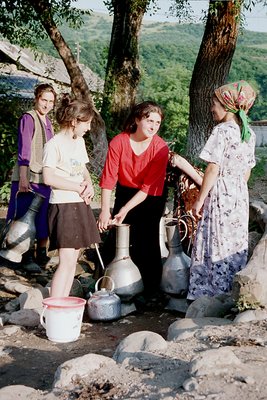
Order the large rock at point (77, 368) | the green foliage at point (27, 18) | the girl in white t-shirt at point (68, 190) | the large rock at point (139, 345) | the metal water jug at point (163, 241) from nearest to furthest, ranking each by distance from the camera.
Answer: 1. the large rock at point (77, 368)
2. the large rock at point (139, 345)
3. the girl in white t-shirt at point (68, 190)
4. the metal water jug at point (163, 241)
5. the green foliage at point (27, 18)

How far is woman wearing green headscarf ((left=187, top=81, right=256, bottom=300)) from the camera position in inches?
226

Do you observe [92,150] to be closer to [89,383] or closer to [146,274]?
[146,274]

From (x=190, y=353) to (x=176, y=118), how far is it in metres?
49.4

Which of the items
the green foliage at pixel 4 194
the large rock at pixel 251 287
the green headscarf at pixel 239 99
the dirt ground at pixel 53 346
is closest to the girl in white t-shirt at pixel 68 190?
the dirt ground at pixel 53 346

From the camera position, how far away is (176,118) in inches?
2088

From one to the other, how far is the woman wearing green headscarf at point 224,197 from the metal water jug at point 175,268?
22cm

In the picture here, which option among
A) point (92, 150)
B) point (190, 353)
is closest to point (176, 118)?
point (92, 150)

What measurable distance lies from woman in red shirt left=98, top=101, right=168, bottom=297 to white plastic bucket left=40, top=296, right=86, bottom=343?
3.59 feet

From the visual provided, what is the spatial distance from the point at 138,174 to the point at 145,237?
0.61 meters

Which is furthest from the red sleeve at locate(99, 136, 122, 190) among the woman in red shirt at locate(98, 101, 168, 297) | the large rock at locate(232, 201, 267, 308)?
the large rock at locate(232, 201, 267, 308)

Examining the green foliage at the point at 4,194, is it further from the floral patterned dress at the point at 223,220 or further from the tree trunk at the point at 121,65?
the floral patterned dress at the point at 223,220

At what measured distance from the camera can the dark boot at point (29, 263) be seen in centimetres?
768

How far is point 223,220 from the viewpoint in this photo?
592 cm

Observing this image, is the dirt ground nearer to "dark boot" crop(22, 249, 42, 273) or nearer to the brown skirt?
the brown skirt
